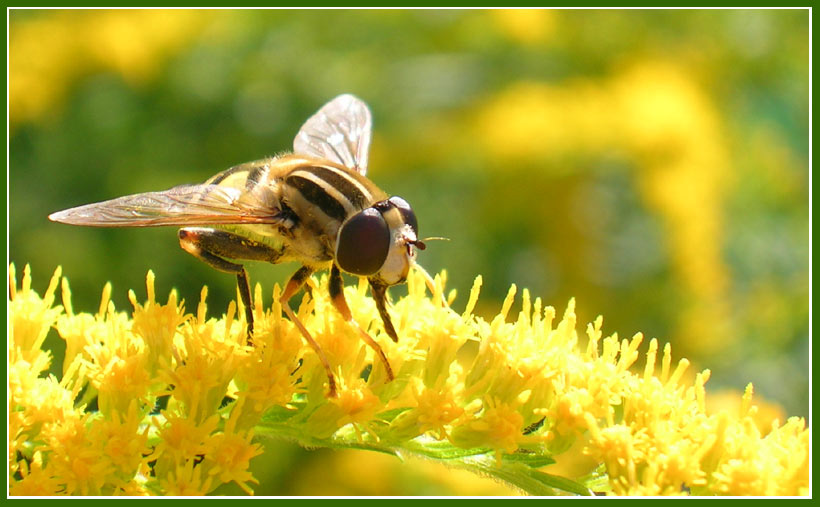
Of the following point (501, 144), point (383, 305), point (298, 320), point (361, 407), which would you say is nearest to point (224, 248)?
point (298, 320)

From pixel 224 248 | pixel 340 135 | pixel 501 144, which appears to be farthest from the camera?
pixel 501 144

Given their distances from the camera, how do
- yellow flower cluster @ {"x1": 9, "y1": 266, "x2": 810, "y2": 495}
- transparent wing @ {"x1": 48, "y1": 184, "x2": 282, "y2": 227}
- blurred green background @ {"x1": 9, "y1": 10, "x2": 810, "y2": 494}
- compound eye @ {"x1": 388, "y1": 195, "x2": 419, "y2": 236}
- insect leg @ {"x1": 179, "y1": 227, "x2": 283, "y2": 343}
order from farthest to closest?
1. blurred green background @ {"x1": 9, "y1": 10, "x2": 810, "y2": 494}
2. insect leg @ {"x1": 179, "y1": 227, "x2": 283, "y2": 343}
3. compound eye @ {"x1": 388, "y1": 195, "x2": 419, "y2": 236}
4. transparent wing @ {"x1": 48, "y1": 184, "x2": 282, "y2": 227}
5. yellow flower cluster @ {"x1": 9, "y1": 266, "x2": 810, "y2": 495}

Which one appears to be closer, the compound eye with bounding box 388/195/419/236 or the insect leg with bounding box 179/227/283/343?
the compound eye with bounding box 388/195/419/236

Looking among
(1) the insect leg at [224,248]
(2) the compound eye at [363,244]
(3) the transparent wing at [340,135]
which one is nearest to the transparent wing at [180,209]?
(1) the insect leg at [224,248]

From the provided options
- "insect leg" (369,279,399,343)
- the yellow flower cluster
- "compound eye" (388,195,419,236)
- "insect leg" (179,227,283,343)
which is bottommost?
the yellow flower cluster

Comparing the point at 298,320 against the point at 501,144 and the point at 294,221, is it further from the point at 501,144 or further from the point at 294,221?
the point at 501,144

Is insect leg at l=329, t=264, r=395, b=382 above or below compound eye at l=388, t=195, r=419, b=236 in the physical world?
below

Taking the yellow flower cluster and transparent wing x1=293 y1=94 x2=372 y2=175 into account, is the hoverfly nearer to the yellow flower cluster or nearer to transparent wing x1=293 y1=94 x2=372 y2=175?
the yellow flower cluster

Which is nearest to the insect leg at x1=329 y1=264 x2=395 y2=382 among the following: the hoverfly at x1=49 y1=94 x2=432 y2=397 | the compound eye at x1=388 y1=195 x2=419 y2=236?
the hoverfly at x1=49 y1=94 x2=432 y2=397
